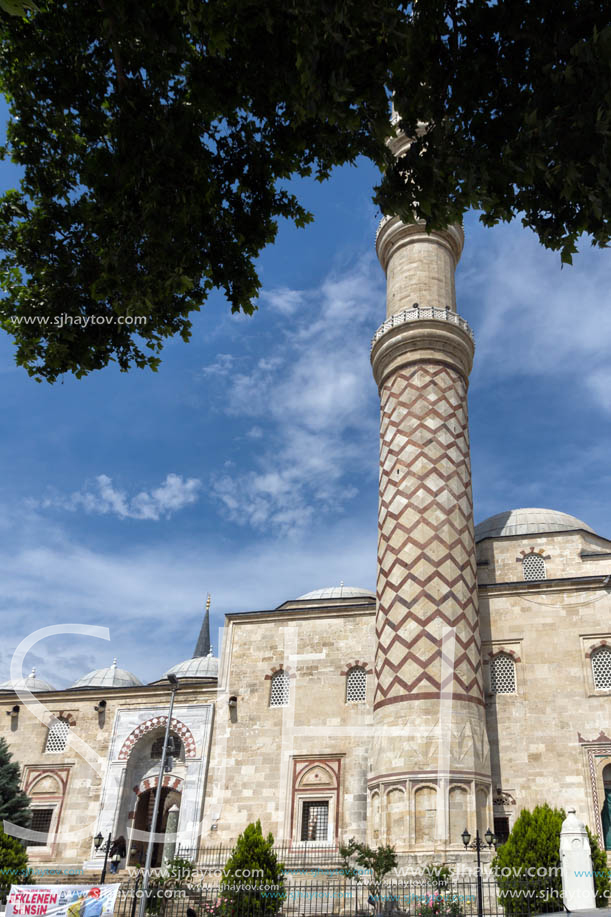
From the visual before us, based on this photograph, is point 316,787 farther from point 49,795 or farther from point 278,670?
point 49,795

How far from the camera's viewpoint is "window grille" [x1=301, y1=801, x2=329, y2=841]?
55.7 ft

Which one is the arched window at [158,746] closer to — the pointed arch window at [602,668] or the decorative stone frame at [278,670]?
the decorative stone frame at [278,670]

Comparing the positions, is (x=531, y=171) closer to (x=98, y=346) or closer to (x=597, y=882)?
(x=98, y=346)

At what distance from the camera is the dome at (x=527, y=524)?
21.5 metres

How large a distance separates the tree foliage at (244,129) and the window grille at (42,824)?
16502mm

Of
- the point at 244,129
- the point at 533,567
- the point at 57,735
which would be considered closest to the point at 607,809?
the point at 533,567

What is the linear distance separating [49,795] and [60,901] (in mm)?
9890

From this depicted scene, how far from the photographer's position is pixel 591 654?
16.8 meters

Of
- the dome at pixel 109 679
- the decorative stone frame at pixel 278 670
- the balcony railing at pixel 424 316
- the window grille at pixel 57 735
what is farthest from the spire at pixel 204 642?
the balcony railing at pixel 424 316

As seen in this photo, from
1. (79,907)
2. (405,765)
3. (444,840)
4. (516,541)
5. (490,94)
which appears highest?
(516,541)

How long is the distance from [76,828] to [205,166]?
726 inches

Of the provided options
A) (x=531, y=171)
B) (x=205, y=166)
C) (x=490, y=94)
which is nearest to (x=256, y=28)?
(x=205, y=166)

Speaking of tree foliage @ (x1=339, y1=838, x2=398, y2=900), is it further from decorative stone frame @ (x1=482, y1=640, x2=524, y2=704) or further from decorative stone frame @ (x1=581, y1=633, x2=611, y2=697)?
decorative stone frame @ (x1=581, y1=633, x2=611, y2=697)

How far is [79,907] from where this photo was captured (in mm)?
10766
